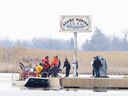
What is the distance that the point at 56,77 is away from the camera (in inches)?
1607

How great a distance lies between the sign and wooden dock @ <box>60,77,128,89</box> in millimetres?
4579

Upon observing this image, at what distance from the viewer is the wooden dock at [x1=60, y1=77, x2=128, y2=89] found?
133ft

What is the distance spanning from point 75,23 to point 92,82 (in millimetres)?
5046

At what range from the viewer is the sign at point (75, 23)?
144 feet

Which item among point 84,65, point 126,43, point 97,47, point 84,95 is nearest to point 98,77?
point 84,95

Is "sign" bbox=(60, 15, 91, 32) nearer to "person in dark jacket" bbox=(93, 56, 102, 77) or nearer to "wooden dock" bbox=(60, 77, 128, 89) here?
"person in dark jacket" bbox=(93, 56, 102, 77)

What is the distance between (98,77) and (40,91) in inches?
255

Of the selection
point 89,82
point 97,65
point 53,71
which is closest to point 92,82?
point 89,82

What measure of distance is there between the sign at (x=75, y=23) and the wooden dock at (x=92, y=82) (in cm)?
458

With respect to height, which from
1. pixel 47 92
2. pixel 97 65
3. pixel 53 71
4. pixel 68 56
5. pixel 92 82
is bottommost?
pixel 47 92

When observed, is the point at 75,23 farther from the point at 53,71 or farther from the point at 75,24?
the point at 53,71

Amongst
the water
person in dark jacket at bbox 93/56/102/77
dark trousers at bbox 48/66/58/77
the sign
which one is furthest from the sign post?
the water

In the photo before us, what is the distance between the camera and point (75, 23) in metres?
44.1

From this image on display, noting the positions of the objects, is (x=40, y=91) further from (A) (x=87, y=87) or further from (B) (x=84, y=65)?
(B) (x=84, y=65)
